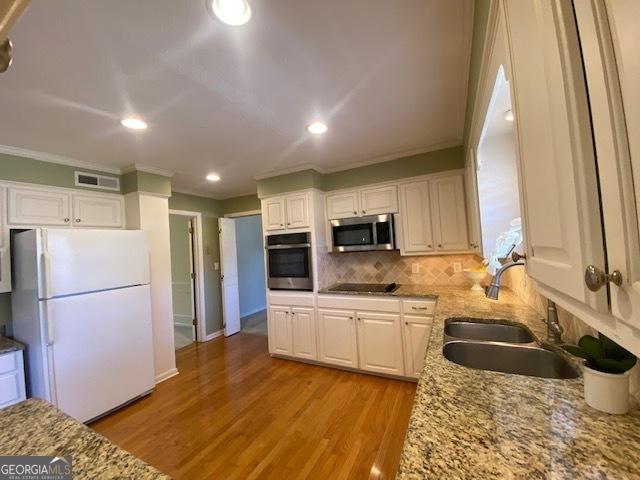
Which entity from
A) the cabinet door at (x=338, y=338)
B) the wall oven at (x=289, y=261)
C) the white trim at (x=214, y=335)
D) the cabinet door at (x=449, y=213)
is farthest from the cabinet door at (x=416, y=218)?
the white trim at (x=214, y=335)

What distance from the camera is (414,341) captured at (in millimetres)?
2574

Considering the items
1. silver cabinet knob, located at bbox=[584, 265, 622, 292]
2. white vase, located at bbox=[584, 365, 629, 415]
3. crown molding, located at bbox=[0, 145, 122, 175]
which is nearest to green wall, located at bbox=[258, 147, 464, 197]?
crown molding, located at bbox=[0, 145, 122, 175]

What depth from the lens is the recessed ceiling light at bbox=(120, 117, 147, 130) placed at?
1932 mm

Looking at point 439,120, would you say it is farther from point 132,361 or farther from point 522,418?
point 132,361

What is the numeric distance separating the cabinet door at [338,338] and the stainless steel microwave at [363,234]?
76cm

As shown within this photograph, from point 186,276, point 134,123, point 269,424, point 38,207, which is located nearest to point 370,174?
point 134,123

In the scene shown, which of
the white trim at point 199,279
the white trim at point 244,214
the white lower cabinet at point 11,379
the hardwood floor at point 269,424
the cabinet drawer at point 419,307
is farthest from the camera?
the white trim at point 244,214

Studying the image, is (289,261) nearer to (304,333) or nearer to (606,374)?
(304,333)

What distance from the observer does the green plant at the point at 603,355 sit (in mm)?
699

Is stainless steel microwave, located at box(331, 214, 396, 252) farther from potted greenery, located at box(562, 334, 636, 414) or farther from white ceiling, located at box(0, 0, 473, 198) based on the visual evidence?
potted greenery, located at box(562, 334, 636, 414)

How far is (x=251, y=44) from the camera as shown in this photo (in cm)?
129

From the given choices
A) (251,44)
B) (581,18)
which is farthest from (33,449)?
(251,44)

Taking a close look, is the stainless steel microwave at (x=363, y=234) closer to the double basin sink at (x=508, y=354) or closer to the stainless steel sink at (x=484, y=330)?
the stainless steel sink at (x=484, y=330)

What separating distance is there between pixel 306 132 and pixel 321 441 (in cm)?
238
